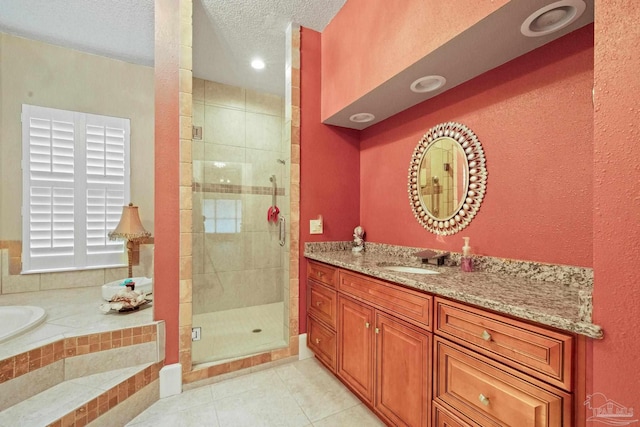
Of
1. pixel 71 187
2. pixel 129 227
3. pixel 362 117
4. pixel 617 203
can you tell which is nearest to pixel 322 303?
pixel 362 117

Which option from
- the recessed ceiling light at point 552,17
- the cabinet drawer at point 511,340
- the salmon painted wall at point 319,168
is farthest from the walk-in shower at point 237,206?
the recessed ceiling light at point 552,17

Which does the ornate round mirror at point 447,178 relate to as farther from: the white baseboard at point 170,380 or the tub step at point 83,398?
the tub step at point 83,398

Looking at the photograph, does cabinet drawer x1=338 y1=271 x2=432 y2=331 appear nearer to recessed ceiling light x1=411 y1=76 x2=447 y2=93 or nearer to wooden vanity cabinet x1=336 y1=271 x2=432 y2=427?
wooden vanity cabinet x1=336 y1=271 x2=432 y2=427

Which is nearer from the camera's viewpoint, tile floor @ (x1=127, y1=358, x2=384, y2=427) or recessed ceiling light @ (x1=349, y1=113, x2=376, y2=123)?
tile floor @ (x1=127, y1=358, x2=384, y2=427)

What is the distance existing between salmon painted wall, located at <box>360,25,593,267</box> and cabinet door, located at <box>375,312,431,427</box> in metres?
0.70

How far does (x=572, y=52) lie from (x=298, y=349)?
101 inches

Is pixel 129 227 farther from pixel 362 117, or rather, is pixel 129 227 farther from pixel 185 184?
pixel 362 117

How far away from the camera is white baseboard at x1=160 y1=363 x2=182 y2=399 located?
1807 millimetres

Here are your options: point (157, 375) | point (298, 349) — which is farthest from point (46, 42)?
point (298, 349)

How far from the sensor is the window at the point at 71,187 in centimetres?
251

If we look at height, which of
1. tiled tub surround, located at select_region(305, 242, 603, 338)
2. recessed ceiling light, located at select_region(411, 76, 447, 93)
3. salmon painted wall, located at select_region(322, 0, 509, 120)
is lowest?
tiled tub surround, located at select_region(305, 242, 603, 338)

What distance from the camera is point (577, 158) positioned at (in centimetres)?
122

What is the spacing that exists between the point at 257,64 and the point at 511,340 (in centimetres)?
309

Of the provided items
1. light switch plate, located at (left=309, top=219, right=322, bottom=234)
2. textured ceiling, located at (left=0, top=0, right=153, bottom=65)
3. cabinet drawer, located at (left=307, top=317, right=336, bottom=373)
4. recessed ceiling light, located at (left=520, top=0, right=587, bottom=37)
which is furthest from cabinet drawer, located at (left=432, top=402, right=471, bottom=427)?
textured ceiling, located at (left=0, top=0, right=153, bottom=65)
